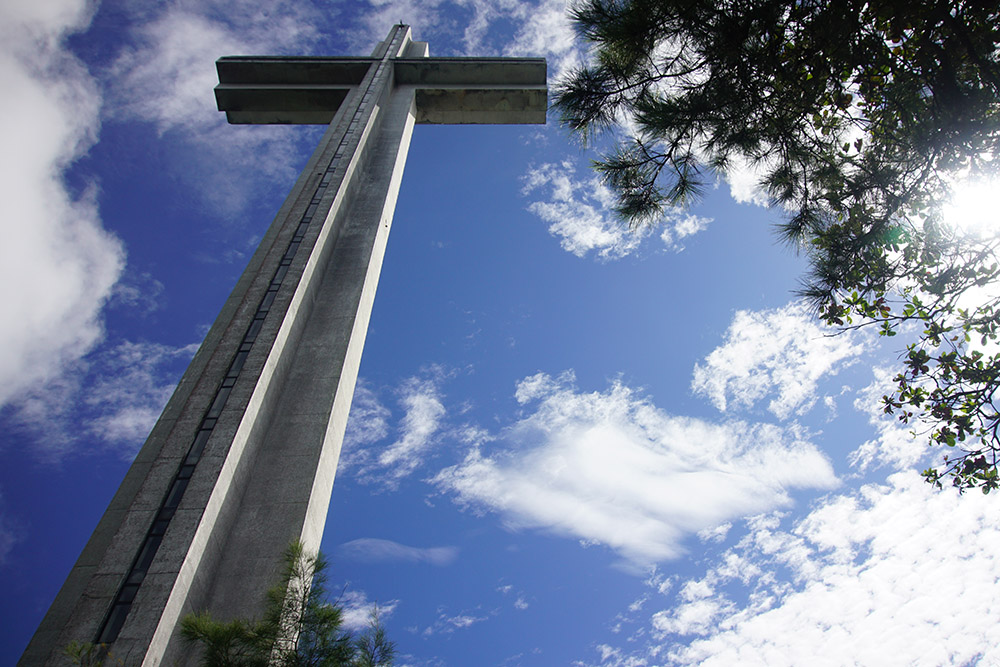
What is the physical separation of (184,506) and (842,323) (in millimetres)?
7339

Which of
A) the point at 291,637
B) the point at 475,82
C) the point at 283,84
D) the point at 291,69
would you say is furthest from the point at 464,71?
the point at 291,637

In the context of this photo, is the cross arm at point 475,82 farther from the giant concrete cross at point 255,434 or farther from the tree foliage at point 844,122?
the tree foliage at point 844,122

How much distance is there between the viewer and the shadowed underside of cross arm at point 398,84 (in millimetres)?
15617

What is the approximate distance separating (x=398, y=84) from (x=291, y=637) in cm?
1343

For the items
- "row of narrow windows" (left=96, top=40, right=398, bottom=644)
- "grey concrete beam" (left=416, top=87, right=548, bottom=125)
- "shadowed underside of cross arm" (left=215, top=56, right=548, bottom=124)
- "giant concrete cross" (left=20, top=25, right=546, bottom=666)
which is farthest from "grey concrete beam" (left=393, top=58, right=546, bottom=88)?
"row of narrow windows" (left=96, top=40, right=398, bottom=644)

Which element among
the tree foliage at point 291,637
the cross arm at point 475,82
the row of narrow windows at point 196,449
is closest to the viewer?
the tree foliage at point 291,637

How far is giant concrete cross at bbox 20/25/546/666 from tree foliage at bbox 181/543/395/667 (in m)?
1.06

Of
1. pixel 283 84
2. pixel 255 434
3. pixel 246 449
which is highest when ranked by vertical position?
pixel 283 84

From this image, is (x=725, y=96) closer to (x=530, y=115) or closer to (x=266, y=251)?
(x=266, y=251)

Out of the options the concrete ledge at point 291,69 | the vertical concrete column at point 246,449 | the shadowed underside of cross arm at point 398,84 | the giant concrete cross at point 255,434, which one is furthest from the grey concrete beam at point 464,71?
the vertical concrete column at point 246,449

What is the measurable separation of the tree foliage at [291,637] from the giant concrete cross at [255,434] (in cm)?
106

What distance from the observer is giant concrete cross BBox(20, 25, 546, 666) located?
6.14 metres

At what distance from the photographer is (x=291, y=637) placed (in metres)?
5.03

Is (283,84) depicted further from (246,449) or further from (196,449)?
(196,449)
